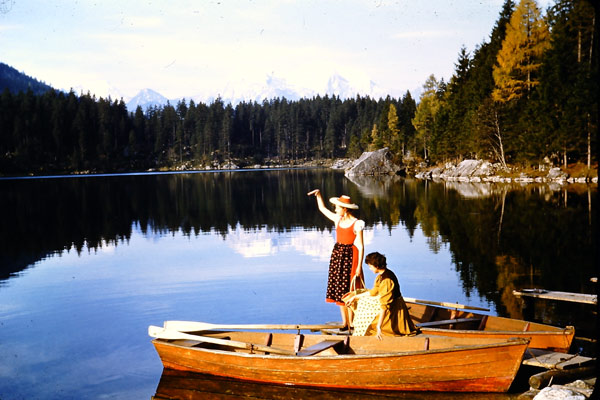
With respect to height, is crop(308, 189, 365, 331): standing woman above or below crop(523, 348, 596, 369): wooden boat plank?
above

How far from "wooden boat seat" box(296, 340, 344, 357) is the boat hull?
247 mm

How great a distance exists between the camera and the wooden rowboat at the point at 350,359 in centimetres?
845

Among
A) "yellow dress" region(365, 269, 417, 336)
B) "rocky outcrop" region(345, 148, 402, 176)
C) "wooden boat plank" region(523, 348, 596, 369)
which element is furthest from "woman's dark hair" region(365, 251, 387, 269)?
"rocky outcrop" region(345, 148, 402, 176)

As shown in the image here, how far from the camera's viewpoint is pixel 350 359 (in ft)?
29.0

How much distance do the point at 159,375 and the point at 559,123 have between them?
143ft

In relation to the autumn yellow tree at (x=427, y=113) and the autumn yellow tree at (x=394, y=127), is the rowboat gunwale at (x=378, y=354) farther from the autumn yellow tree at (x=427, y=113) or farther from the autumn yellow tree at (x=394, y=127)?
the autumn yellow tree at (x=394, y=127)

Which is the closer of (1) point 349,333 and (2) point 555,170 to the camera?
(1) point 349,333

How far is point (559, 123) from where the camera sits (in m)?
46.0

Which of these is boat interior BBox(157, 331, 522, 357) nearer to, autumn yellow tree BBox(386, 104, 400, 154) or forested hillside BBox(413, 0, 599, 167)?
forested hillside BBox(413, 0, 599, 167)

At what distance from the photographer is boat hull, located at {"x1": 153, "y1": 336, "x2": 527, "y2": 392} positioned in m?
8.40

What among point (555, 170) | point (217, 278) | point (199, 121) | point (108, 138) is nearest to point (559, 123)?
point (555, 170)

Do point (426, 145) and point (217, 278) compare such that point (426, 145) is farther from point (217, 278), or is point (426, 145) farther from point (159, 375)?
point (159, 375)

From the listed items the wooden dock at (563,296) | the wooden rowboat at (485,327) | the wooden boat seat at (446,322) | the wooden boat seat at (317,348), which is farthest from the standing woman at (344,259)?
the wooden dock at (563,296)

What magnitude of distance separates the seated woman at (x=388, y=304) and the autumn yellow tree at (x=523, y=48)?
48.6 m
